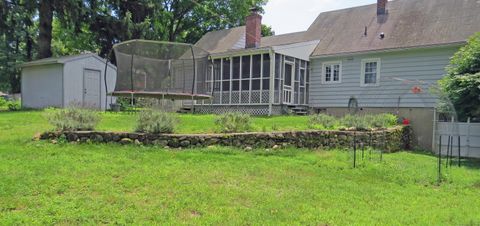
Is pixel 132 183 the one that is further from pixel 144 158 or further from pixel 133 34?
pixel 133 34

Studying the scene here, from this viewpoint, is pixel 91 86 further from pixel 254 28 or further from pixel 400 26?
pixel 400 26

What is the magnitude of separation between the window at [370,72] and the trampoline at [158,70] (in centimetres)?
766

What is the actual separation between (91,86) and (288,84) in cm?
901

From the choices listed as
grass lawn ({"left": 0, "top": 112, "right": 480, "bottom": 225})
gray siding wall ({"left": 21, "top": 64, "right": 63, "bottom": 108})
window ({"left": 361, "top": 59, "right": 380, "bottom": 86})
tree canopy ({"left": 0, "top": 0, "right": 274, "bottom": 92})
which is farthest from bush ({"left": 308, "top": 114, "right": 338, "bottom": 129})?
tree canopy ({"left": 0, "top": 0, "right": 274, "bottom": 92})

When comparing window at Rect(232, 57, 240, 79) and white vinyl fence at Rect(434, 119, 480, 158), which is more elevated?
window at Rect(232, 57, 240, 79)

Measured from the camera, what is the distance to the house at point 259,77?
17047 millimetres

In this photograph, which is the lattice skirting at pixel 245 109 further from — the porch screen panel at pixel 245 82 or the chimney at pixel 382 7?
the chimney at pixel 382 7

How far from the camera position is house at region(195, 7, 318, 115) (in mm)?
17047

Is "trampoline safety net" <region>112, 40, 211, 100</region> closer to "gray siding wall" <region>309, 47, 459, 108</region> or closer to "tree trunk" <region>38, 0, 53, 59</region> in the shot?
"gray siding wall" <region>309, 47, 459, 108</region>

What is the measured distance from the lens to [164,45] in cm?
1208

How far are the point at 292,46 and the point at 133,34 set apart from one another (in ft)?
34.7

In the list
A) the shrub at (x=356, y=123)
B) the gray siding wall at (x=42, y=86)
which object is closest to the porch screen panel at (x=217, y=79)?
the gray siding wall at (x=42, y=86)

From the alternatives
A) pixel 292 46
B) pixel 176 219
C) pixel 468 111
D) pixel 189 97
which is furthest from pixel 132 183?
pixel 292 46

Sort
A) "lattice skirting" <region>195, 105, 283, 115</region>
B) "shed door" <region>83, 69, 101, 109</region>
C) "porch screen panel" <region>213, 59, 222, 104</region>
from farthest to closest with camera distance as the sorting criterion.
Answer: "porch screen panel" <region>213, 59, 222, 104</region>, "shed door" <region>83, 69, 101, 109</region>, "lattice skirting" <region>195, 105, 283, 115</region>
